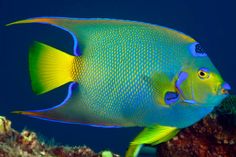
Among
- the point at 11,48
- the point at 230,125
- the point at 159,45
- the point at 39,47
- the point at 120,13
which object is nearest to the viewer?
the point at 39,47

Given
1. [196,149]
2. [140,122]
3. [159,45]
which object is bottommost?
[196,149]

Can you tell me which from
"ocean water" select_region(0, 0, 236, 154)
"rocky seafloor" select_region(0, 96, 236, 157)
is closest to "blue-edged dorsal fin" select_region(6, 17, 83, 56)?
"rocky seafloor" select_region(0, 96, 236, 157)

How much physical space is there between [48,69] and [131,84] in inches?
12.0

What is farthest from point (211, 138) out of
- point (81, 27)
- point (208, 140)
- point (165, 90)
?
point (81, 27)

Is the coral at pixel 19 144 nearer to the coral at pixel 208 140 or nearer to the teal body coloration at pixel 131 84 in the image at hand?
the teal body coloration at pixel 131 84

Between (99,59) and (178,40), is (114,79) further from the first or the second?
(178,40)

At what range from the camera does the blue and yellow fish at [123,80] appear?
1250mm

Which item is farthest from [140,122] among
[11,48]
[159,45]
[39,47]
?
[11,48]

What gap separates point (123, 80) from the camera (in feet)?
4.21

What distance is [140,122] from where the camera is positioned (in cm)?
134

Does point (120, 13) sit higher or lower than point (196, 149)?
higher

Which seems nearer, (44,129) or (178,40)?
(178,40)

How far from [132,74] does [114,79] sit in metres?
0.07

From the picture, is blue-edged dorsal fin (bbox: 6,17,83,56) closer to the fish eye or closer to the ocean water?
the fish eye
